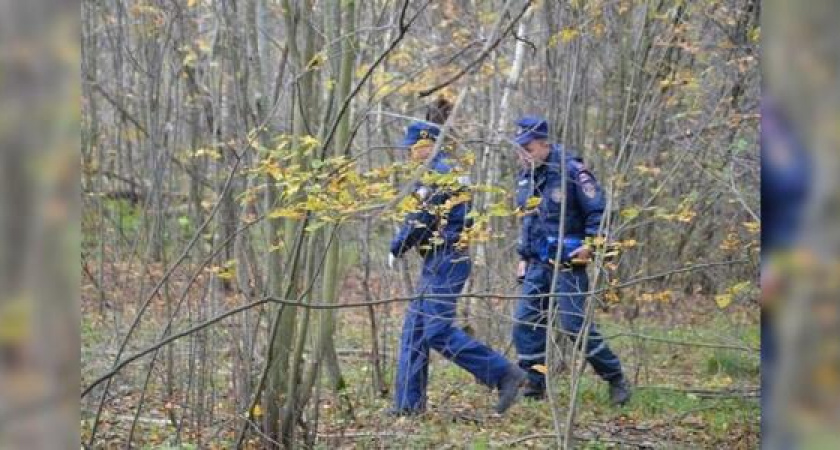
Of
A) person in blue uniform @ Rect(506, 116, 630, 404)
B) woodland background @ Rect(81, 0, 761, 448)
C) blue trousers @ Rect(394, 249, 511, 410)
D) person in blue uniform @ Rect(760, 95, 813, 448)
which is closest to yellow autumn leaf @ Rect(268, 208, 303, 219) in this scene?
woodland background @ Rect(81, 0, 761, 448)

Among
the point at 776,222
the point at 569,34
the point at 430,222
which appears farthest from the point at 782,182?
the point at 430,222

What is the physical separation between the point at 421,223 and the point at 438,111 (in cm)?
84

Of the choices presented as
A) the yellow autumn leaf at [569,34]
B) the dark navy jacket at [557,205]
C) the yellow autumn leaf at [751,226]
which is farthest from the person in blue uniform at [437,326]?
the yellow autumn leaf at [751,226]

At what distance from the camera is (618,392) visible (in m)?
5.86

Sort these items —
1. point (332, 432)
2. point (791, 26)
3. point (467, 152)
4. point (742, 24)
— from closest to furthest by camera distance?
point (791, 26) → point (467, 152) → point (332, 432) → point (742, 24)

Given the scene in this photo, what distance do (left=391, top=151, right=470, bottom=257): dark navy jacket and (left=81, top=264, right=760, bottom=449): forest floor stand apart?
0.77 m

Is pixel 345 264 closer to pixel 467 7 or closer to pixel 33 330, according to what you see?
pixel 467 7

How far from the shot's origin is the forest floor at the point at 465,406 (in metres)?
4.70

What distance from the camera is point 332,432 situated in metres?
4.88

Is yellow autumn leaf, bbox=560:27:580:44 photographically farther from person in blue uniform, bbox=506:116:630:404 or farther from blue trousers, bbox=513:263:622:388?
blue trousers, bbox=513:263:622:388

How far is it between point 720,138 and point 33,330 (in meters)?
5.73

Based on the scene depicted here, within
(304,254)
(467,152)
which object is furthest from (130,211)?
(467,152)

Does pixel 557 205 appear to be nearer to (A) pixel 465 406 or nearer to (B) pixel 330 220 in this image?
(A) pixel 465 406

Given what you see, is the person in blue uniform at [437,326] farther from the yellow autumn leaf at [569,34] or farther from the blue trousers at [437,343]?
the yellow autumn leaf at [569,34]
